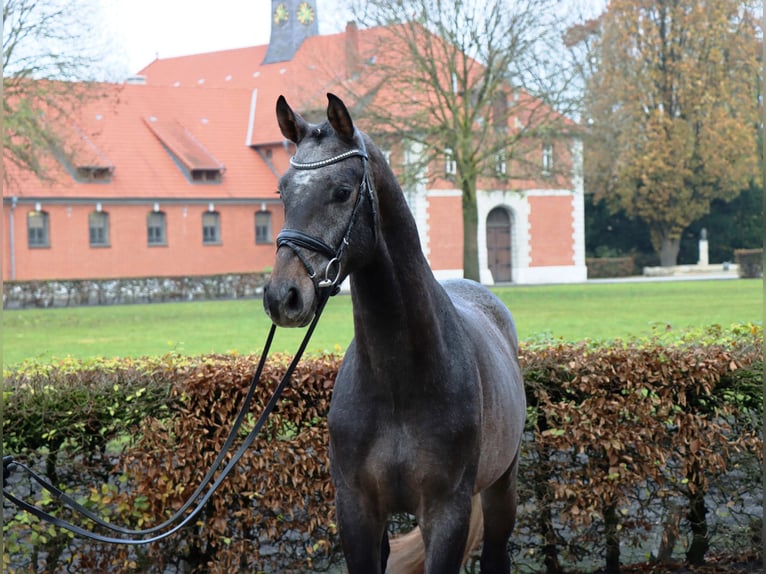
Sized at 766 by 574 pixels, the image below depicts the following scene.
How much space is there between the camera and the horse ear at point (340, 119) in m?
3.07

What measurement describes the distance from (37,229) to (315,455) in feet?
133

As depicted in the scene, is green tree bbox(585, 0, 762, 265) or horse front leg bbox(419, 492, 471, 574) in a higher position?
green tree bbox(585, 0, 762, 265)

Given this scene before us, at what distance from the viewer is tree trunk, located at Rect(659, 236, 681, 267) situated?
52.9 metres

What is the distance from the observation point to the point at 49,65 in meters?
27.1

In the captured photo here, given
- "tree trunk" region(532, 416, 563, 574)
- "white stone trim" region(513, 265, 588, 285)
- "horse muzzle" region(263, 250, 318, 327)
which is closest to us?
"horse muzzle" region(263, 250, 318, 327)

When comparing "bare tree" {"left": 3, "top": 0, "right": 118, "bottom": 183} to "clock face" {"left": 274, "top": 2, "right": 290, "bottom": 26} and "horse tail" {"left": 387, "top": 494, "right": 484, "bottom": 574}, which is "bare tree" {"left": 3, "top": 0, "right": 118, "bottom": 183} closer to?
"horse tail" {"left": 387, "top": 494, "right": 484, "bottom": 574}

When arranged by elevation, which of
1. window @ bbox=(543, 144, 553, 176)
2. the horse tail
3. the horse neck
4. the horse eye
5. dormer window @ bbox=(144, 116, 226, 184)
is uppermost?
dormer window @ bbox=(144, 116, 226, 184)

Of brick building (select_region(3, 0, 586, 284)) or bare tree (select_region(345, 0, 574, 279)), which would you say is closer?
bare tree (select_region(345, 0, 574, 279))

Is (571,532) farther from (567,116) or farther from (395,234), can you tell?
(567,116)

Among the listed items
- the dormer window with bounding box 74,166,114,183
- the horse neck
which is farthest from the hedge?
the dormer window with bounding box 74,166,114,183

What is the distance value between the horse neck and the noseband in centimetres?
16

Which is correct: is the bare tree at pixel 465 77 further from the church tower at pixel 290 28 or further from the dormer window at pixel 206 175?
the church tower at pixel 290 28

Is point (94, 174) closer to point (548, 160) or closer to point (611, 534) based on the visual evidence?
point (548, 160)

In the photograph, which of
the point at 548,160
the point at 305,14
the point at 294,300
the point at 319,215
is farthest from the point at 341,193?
the point at 305,14
